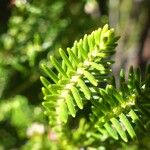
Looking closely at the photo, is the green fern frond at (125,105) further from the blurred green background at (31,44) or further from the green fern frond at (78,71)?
the blurred green background at (31,44)

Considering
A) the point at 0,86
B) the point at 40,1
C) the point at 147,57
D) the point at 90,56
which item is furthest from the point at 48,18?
the point at 90,56

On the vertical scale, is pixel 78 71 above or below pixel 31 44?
below

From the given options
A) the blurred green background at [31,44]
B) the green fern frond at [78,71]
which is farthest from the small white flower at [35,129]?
the green fern frond at [78,71]

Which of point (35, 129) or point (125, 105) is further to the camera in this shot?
point (35, 129)

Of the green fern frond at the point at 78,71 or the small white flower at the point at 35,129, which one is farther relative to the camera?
the small white flower at the point at 35,129

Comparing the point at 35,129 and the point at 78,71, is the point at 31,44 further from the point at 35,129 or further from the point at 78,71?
the point at 78,71

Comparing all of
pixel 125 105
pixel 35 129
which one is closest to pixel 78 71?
pixel 125 105
